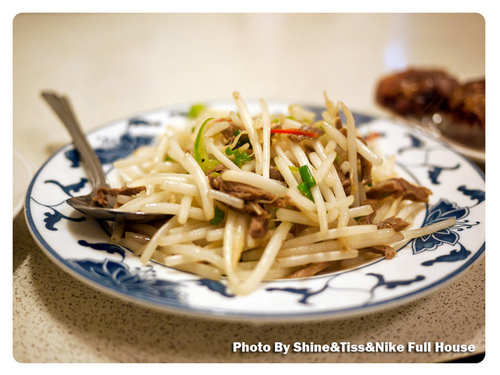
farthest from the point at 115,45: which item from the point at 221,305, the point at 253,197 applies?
the point at 221,305

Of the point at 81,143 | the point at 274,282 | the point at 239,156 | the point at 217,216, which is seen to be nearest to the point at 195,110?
the point at 81,143

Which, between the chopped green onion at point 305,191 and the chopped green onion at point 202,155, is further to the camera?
the chopped green onion at point 202,155

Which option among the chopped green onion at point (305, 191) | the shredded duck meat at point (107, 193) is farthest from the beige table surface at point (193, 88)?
the chopped green onion at point (305, 191)

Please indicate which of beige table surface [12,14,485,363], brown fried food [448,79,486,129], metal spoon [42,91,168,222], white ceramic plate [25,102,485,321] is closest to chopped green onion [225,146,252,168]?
metal spoon [42,91,168,222]

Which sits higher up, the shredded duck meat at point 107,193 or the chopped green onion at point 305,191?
the chopped green onion at point 305,191

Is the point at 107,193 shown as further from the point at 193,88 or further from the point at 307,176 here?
the point at 193,88

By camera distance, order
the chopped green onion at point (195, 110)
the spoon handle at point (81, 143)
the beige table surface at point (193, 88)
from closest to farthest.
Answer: the beige table surface at point (193, 88) → the spoon handle at point (81, 143) → the chopped green onion at point (195, 110)

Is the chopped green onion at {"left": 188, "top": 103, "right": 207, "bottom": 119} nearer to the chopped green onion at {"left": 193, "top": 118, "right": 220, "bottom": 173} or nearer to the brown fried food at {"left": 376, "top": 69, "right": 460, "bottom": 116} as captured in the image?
the chopped green onion at {"left": 193, "top": 118, "right": 220, "bottom": 173}

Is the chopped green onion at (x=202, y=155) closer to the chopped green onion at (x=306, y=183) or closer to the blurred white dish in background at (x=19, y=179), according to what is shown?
the chopped green onion at (x=306, y=183)
